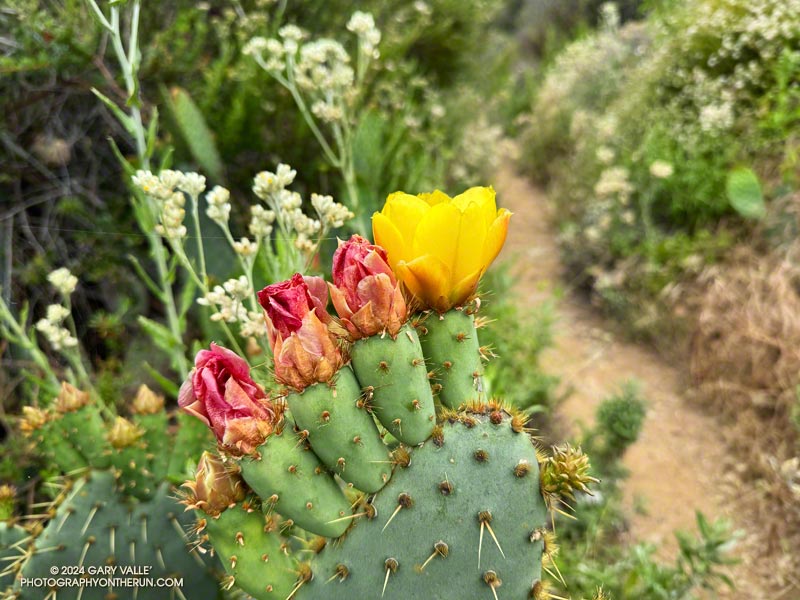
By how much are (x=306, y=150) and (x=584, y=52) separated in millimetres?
4581

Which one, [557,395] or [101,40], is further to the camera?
[557,395]

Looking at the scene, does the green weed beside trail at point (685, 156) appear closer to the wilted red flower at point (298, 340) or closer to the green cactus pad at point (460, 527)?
the green cactus pad at point (460, 527)

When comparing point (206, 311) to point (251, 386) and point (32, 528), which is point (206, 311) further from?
point (251, 386)

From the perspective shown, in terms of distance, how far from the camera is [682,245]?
3.74 m

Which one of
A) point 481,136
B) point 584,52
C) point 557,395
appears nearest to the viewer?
point 557,395

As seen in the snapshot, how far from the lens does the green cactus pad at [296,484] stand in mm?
795

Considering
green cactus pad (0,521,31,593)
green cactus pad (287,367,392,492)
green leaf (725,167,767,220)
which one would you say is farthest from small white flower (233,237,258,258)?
green leaf (725,167,767,220)

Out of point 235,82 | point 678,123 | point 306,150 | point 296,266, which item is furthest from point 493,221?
point 678,123

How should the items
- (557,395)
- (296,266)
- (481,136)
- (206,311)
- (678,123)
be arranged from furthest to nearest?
1. (481,136)
2. (678,123)
3. (557,395)
4. (206,311)
5. (296,266)

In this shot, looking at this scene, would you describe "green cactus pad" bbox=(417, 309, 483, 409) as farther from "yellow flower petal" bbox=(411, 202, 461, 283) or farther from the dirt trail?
the dirt trail

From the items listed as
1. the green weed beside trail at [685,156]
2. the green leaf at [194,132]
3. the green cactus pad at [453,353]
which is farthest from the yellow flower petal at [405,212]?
the green weed beside trail at [685,156]

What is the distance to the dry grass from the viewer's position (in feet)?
8.06

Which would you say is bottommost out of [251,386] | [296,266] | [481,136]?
[481,136]

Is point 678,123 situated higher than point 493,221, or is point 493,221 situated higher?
point 493,221
